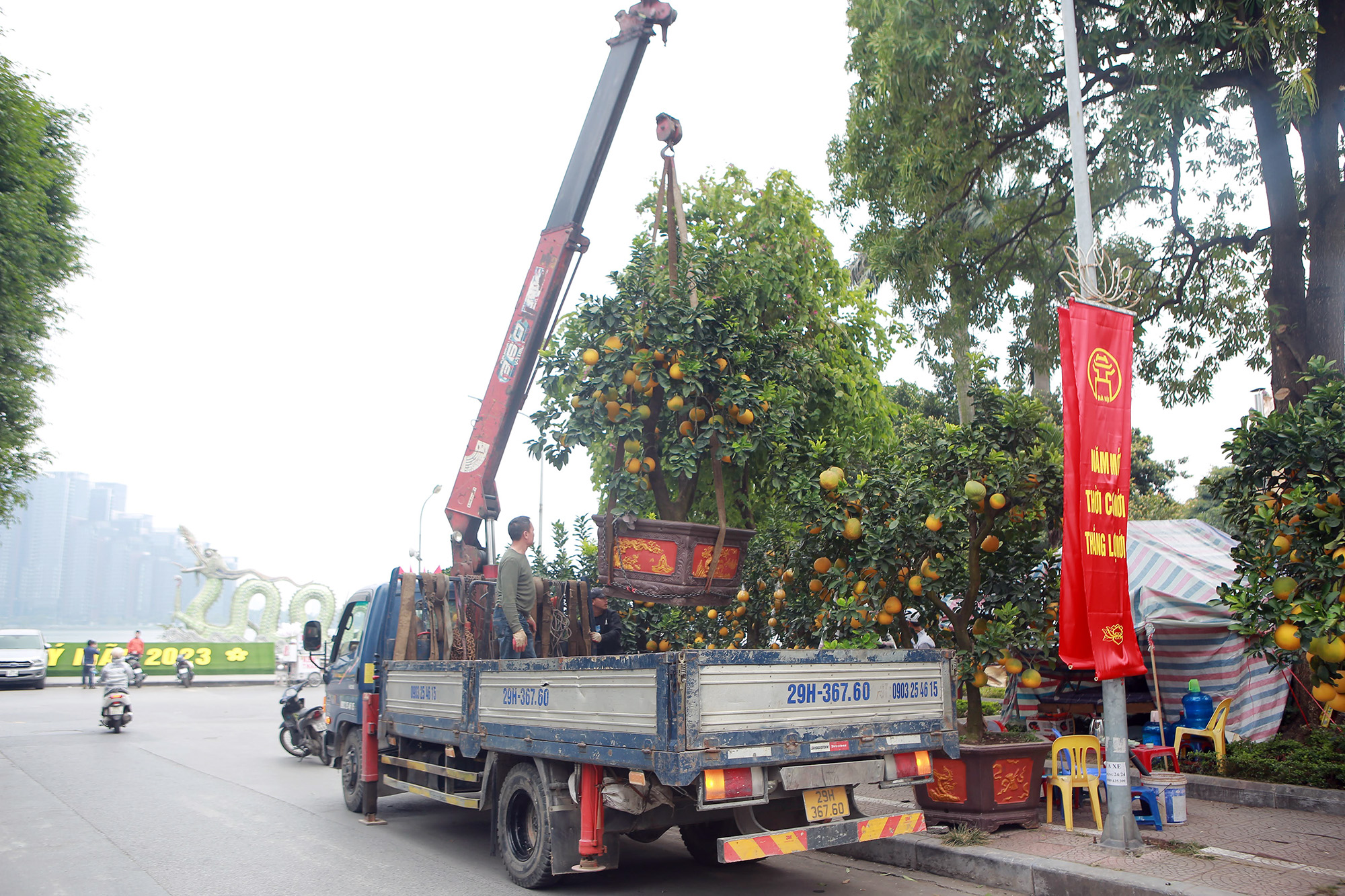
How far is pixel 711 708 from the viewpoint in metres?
5.04

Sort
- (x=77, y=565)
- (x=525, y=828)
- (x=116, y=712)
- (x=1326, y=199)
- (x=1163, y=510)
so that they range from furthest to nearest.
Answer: (x=77, y=565) → (x=1163, y=510) → (x=116, y=712) → (x=1326, y=199) → (x=525, y=828)

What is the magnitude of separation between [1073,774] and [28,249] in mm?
15959

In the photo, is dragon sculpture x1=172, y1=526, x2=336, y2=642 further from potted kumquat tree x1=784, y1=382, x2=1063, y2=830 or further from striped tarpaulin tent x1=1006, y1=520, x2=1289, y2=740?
potted kumquat tree x1=784, y1=382, x2=1063, y2=830

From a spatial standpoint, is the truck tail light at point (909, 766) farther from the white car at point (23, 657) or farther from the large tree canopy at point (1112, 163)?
the white car at point (23, 657)

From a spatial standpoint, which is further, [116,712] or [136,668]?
[136,668]

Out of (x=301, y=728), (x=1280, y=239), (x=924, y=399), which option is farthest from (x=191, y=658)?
(x=1280, y=239)

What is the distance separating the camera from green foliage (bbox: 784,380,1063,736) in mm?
7258

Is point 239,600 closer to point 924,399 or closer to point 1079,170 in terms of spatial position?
point 924,399

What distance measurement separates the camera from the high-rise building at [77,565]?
353 feet

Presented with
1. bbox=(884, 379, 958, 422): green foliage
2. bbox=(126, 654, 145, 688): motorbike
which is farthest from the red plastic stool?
bbox=(126, 654, 145, 688): motorbike

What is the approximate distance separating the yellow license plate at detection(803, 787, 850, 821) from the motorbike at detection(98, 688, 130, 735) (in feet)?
51.7

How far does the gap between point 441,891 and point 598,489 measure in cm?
800

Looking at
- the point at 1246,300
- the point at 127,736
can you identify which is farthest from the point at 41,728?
the point at 1246,300

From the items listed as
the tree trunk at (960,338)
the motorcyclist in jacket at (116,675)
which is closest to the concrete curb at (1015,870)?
the tree trunk at (960,338)
